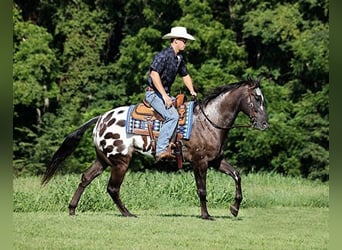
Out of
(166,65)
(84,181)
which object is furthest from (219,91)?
(84,181)

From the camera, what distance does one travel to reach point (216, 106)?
8.41 m

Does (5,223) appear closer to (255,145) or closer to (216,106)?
(216,106)

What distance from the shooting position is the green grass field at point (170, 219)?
641 cm

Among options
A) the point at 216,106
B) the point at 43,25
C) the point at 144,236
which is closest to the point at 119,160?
the point at 216,106

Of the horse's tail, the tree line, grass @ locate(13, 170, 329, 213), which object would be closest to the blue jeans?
the horse's tail

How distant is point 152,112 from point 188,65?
43.2ft

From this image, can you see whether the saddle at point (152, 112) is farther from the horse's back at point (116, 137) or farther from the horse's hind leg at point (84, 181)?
the horse's hind leg at point (84, 181)

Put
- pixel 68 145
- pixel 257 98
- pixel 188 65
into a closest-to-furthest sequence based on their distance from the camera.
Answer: pixel 257 98
pixel 68 145
pixel 188 65

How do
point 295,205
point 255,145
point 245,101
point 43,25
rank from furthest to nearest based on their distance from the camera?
point 43,25 → point 255,145 → point 295,205 → point 245,101

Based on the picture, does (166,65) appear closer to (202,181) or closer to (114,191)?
(202,181)

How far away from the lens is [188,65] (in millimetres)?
21375

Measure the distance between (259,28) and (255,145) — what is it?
145 inches

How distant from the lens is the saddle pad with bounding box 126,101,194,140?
8281 mm

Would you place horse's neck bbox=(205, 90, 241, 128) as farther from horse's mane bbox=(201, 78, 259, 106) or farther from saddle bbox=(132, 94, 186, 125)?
saddle bbox=(132, 94, 186, 125)
